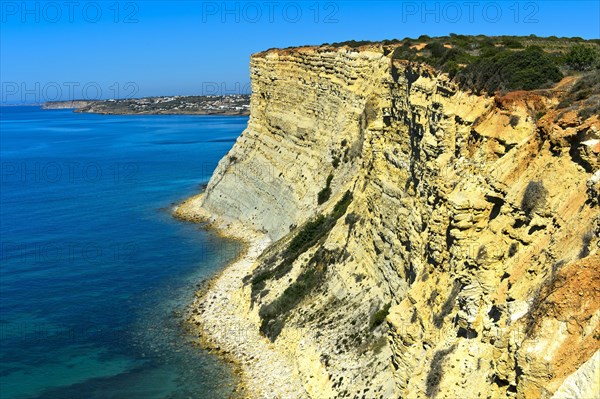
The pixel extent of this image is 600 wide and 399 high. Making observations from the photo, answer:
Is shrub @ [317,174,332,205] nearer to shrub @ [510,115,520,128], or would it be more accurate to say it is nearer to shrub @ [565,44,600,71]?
shrub @ [565,44,600,71]

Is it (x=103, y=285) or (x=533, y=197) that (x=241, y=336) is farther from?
(x=533, y=197)

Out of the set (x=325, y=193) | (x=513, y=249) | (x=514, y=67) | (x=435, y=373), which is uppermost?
(x=514, y=67)

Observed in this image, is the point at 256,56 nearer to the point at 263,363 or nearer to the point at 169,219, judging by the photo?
the point at 169,219

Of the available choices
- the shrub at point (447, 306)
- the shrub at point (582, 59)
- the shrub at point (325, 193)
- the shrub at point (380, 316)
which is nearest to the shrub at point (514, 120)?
the shrub at point (447, 306)

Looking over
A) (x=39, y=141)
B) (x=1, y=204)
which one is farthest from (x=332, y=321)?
(x=39, y=141)

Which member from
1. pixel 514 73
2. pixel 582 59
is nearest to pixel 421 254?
pixel 514 73

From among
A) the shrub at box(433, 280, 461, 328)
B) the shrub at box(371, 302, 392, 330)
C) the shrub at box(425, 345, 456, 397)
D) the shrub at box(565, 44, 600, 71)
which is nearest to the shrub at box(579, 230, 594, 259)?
the shrub at box(425, 345, 456, 397)

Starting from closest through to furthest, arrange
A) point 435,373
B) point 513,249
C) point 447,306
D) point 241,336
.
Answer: point 513,249
point 435,373
point 447,306
point 241,336
